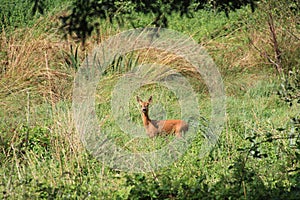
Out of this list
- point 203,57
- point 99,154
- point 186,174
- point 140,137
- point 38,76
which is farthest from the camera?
point 203,57

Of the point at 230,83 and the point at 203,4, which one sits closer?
the point at 230,83

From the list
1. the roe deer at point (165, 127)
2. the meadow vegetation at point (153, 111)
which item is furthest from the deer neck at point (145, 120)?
the meadow vegetation at point (153, 111)

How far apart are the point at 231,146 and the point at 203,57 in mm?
3819

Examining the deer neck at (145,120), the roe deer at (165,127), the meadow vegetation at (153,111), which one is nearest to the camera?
the meadow vegetation at (153,111)

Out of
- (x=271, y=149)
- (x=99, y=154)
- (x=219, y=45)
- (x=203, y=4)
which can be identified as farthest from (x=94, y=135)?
(x=203, y=4)

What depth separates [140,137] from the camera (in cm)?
653

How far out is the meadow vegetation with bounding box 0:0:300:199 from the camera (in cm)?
450

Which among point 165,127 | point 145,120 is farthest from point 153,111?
point 165,127

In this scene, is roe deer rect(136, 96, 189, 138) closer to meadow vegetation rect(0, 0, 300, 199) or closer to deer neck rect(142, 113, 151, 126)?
deer neck rect(142, 113, 151, 126)

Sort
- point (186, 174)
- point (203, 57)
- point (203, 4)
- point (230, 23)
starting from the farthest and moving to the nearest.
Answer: point (203, 4) → point (230, 23) → point (203, 57) → point (186, 174)

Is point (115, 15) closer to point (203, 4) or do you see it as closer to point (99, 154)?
point (203, 4)

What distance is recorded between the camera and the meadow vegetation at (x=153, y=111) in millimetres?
4500

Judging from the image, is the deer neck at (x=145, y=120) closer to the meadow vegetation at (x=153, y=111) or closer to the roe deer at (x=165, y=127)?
the roe deer at (x=165, y=127)

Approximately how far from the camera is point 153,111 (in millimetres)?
7898
